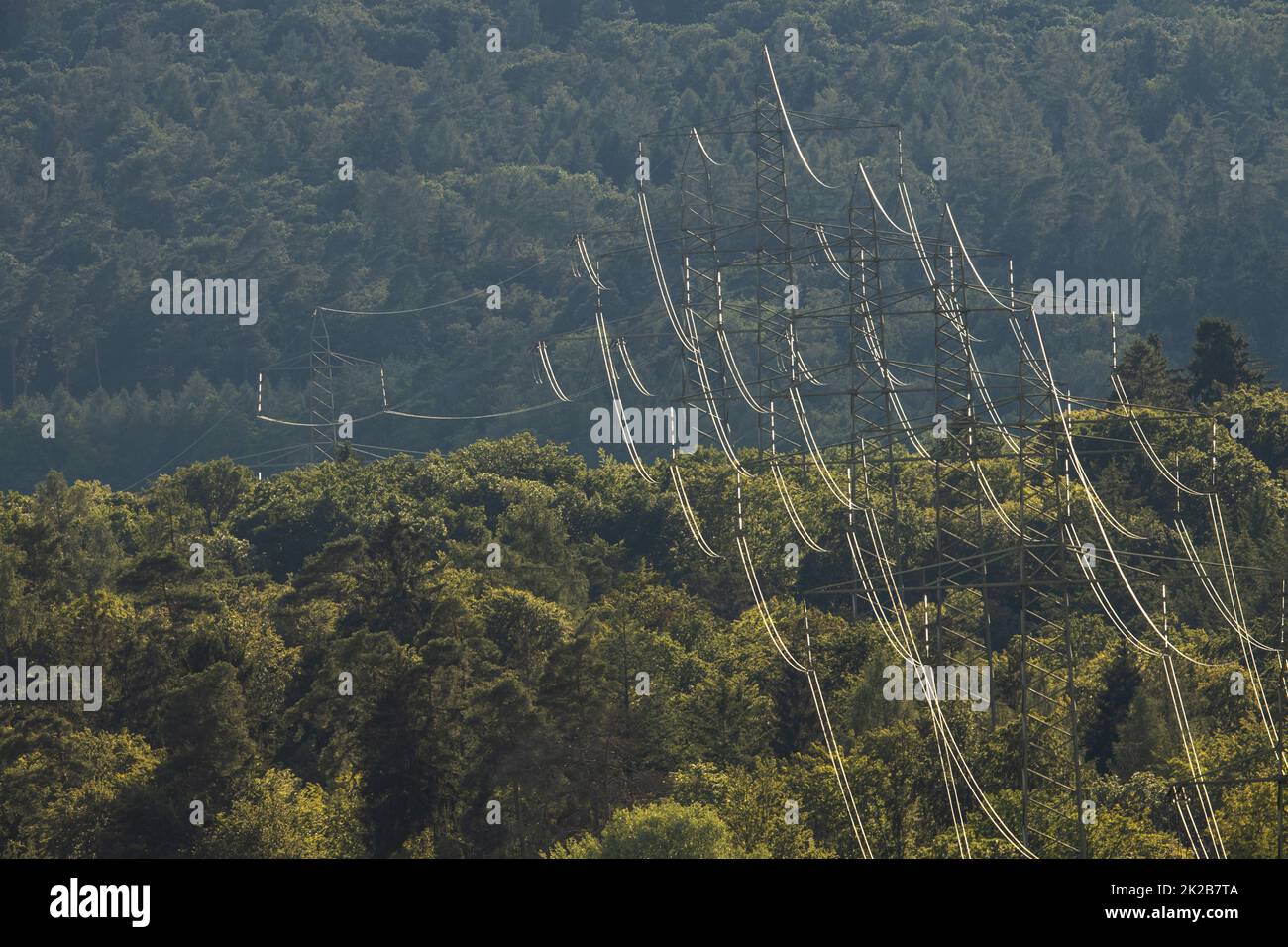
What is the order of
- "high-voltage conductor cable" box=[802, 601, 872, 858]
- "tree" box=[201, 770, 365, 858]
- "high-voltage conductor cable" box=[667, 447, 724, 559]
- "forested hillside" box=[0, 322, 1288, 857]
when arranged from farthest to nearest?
"high-voltage conductor cable" box=[667, 447, 724, 559]
"tree" box=[201, 770, 365, 858]
"forested hillside" box=[0, 322, 1288, 857]
"high-voltage conductor cable" box=[802, 601, 872, 858]

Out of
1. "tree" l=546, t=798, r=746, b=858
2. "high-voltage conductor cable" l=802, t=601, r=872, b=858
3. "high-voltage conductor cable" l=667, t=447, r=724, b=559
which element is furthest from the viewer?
"high-voltage conductor cable" l=667, t=447, r=724, b=559

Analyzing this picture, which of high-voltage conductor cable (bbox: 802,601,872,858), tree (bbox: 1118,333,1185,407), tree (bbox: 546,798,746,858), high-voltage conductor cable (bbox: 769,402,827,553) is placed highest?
tree (bbox: 1118,333,1185,407)

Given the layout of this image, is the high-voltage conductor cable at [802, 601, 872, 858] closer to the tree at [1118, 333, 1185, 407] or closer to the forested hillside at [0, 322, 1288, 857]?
the forested hillside at [0, 322, 1288, 857]

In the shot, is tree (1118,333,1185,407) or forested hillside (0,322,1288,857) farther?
tree (1118,333,1185,407)

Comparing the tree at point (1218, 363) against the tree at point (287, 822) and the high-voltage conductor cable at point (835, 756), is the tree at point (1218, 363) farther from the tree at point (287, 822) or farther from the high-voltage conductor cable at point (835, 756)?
Result: the tree at point (287, 822)

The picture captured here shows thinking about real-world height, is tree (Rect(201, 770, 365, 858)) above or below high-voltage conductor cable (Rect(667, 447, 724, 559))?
below

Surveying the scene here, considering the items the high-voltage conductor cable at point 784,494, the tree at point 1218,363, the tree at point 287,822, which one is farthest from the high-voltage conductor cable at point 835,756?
the tree at point 1218,363

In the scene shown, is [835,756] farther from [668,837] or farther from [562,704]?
[562,704]

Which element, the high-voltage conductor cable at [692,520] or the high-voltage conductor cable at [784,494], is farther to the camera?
the high-voltage conductor cable at [692,520]

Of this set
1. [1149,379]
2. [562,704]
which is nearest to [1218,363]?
[1149,379]

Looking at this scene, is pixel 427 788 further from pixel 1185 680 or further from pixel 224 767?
pixel 1185 680

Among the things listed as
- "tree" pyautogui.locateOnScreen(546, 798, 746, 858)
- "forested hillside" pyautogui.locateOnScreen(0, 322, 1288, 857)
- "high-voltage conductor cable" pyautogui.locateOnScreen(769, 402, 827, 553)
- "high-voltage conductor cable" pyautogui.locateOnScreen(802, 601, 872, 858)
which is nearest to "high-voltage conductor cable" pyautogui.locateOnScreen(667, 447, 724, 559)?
"forested hillside" pyautogui.locateOnScreen(0, 322, 1288, 857)
